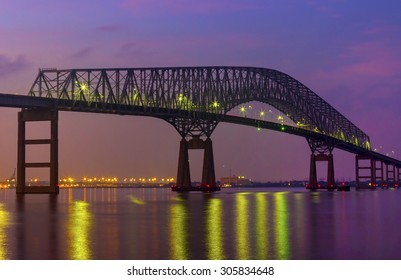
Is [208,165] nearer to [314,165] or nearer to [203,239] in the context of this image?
[314,165]

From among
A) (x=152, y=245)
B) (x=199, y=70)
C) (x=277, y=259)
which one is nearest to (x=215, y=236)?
(x=152, y=245)

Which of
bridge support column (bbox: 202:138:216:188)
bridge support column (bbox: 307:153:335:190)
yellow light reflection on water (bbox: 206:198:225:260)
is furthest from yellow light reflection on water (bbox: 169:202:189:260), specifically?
bridge support column (bbox: 307:153:335:190)

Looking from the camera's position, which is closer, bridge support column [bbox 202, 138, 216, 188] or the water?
the water

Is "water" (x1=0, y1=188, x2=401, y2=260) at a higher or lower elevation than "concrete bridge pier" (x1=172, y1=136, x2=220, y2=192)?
lower

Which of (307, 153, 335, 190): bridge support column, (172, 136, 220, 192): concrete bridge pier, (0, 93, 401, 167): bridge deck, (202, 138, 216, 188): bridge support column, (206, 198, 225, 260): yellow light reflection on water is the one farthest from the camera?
(307, 153, 335, 190): bridge support column

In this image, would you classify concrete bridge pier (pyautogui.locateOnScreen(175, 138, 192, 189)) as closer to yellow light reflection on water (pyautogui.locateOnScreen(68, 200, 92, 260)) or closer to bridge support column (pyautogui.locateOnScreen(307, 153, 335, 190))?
bridge support column (pyautogui.locateOnScreen(307, 153, 335, 190))

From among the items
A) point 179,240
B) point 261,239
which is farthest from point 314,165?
point 179,240
